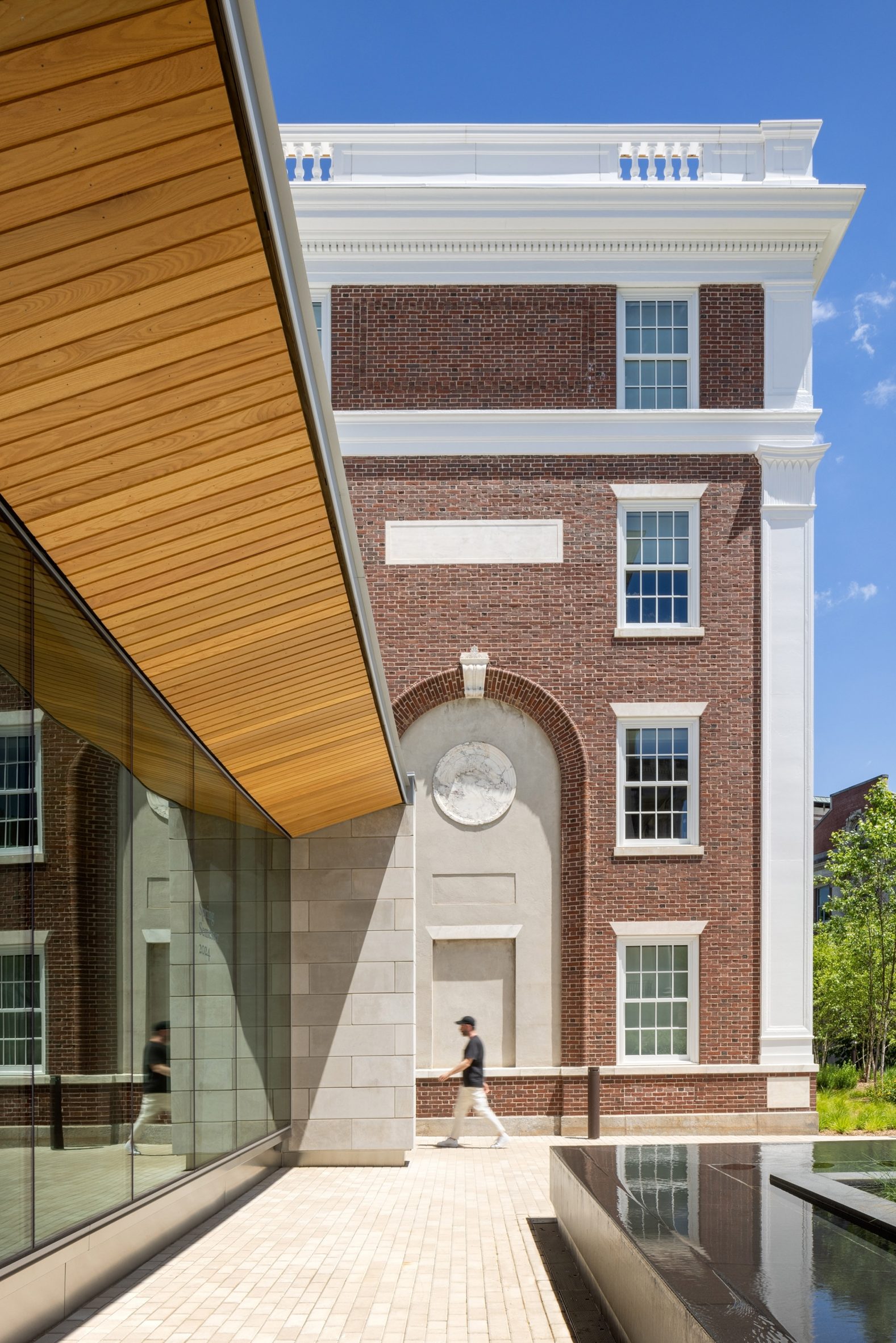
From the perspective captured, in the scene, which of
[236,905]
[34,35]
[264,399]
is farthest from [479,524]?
[34,35]

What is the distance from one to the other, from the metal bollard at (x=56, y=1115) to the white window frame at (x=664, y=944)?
14177 millimetres

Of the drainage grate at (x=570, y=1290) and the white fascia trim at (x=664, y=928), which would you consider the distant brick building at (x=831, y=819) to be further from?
the drainage grate at (x=570, y=1290)

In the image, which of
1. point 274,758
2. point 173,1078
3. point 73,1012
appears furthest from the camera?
point 274,758

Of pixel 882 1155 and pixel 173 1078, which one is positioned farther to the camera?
pixel 882 1155

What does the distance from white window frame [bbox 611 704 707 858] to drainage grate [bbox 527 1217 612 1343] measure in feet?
29.7

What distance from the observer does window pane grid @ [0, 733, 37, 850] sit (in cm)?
696

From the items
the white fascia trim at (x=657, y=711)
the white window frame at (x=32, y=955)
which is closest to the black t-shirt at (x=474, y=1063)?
the white fascia trim at (x=657, y=711)

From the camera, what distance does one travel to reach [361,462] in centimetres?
2161

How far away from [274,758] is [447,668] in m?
8.74

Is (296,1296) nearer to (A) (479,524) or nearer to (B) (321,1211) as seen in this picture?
(B) (321,1211)

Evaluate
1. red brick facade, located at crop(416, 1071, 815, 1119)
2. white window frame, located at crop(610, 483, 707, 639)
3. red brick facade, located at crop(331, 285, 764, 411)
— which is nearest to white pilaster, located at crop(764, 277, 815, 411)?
red brick facade, located at crop(331, 285, 764, 411)

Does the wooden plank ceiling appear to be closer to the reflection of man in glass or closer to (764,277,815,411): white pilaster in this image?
the reflection of man in glass

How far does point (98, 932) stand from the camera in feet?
28.1

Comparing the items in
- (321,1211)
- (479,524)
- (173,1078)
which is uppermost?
(479,524)
